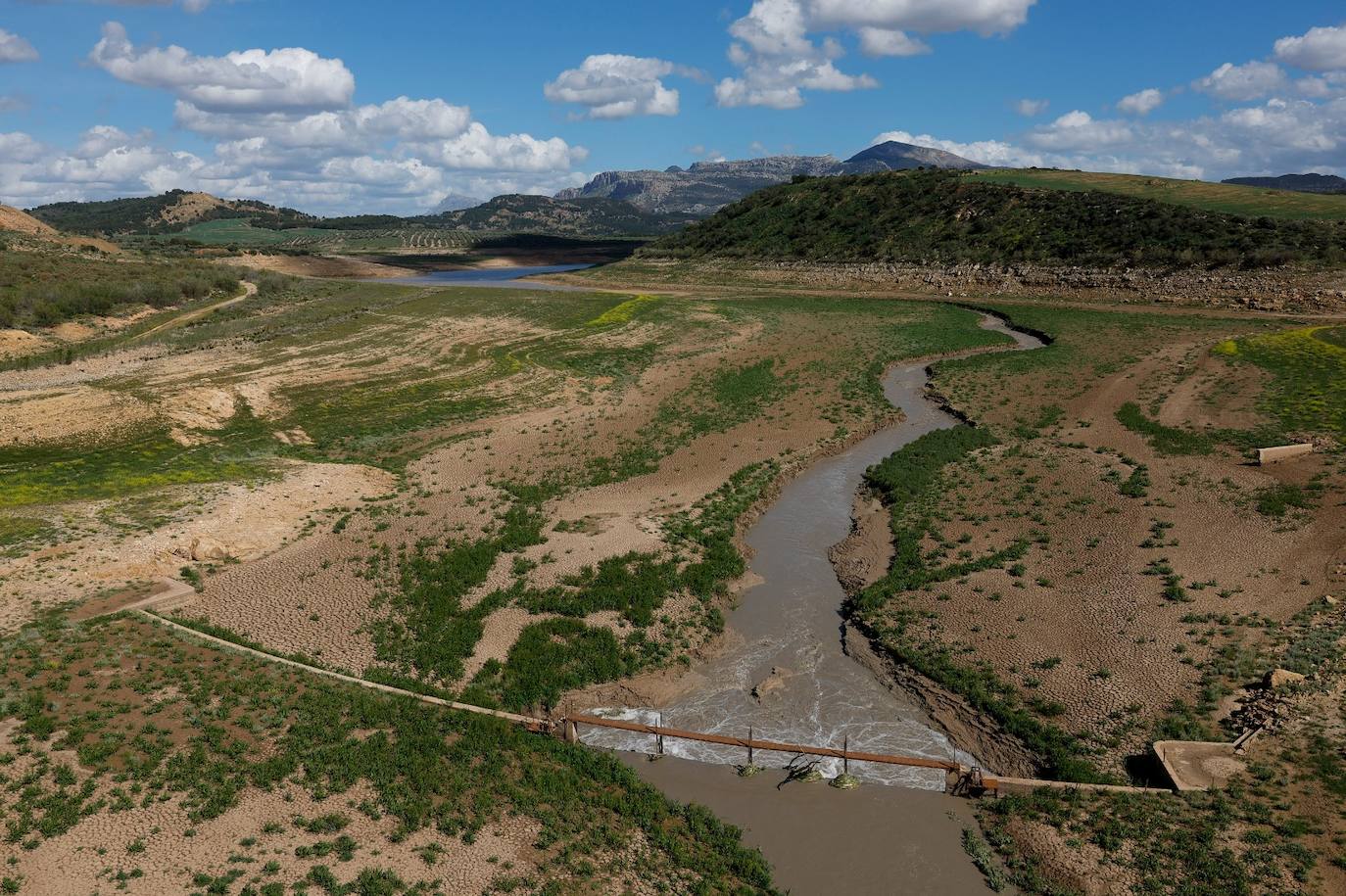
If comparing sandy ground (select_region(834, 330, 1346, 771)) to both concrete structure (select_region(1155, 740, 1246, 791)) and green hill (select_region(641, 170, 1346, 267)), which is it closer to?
concrete structure (select_region(1155, 740, 1246, 791))

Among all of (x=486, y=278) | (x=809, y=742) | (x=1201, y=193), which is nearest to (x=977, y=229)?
(x=1201, y=193)

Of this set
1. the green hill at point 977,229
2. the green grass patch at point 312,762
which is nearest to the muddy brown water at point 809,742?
the green grass patch at point 312,762

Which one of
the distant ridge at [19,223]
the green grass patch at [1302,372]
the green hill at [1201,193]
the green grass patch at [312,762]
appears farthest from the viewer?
the distant ridge at [19,223]

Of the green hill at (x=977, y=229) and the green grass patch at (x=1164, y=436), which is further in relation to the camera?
the green hill at (x=977, y=229)

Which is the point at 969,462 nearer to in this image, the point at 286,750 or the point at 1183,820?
the point at 1183,820

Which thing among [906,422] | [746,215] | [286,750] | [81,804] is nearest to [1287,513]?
[906,422]

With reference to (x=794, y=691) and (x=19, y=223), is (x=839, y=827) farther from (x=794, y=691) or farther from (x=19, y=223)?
(x=19, y=223)

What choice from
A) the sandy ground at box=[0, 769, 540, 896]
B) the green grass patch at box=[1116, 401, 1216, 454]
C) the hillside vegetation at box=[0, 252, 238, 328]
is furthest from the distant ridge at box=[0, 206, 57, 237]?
the green grass patch at box=[1116, 401, 1216, 454]

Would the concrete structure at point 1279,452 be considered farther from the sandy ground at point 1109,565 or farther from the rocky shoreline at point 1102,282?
the rocky shoreline at point 1102,282
